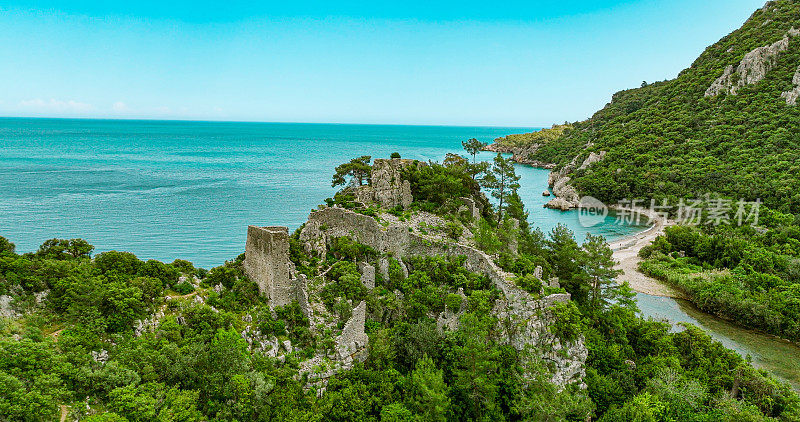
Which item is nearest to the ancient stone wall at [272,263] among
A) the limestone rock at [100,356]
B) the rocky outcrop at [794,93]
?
the limestone rock at [100,356]

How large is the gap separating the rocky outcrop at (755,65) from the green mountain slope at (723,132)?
0.66 ft

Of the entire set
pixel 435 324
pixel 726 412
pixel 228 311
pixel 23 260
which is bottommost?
pixel 726 412

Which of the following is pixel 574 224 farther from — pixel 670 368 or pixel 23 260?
pixel 23 260

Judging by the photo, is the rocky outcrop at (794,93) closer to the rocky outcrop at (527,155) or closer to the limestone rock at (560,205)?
the limestone rock at (560,205)

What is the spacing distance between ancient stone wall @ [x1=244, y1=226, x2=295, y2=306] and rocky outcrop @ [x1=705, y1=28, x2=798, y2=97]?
119 m

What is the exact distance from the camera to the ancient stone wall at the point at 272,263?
25.9 metres

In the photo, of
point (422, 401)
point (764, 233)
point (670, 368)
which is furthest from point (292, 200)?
point (764, 233)

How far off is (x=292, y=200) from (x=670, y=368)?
6451 cm

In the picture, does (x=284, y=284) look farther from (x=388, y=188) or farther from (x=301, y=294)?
(x=388, y=188)

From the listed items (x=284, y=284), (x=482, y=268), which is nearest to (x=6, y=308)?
(x=284, y=284)

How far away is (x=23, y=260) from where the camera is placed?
847 inches

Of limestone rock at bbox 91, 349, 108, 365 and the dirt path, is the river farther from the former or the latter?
limestone rock at bbox 91, 349, 108, 365

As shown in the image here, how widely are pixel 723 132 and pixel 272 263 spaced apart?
104846mm

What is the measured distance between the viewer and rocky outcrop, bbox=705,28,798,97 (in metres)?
96.4
